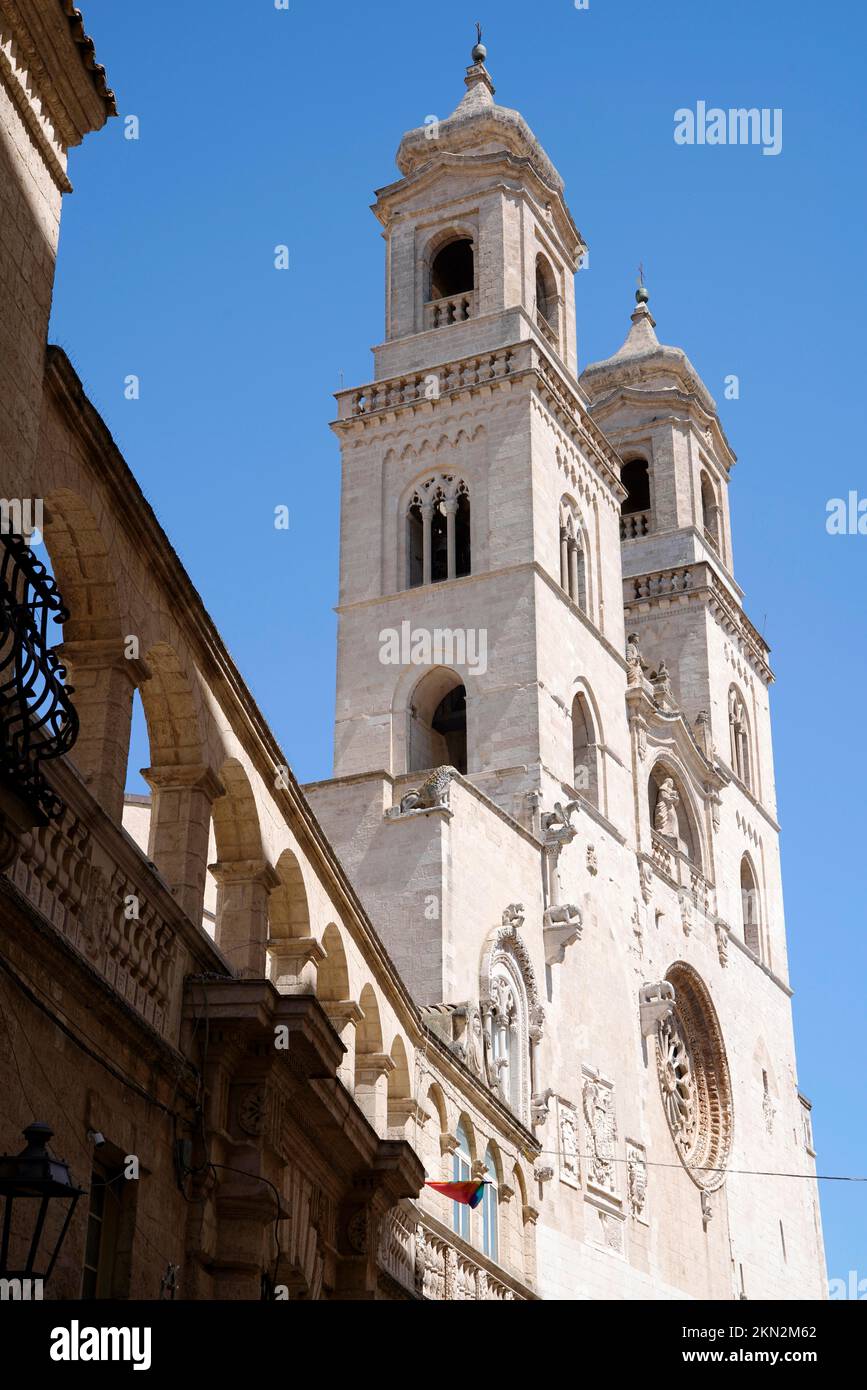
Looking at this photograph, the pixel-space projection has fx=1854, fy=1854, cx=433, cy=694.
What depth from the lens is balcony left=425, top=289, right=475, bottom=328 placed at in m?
38.5

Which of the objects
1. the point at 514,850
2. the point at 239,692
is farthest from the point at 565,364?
the point at 239,692

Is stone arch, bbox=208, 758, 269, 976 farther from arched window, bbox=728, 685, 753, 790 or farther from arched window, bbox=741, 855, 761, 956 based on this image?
arched window, bbox=728, 685, 753, 790

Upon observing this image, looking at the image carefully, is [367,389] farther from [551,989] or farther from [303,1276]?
[303,1276]

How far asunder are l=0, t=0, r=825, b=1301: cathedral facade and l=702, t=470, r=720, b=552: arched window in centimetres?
14

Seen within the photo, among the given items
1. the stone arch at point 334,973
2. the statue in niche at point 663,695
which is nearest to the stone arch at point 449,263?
the statue in niche at point 663,695

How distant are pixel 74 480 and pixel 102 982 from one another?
3.26m

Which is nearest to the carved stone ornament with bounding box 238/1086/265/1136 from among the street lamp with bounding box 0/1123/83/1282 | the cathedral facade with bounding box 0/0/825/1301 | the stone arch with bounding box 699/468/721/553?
the cathedral facade with bounding box 0/0/825/1301

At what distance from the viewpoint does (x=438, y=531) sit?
3700 cm

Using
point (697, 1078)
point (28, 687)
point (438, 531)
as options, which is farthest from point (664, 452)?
point (28, 687)

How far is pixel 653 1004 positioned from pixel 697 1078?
16.1 ft

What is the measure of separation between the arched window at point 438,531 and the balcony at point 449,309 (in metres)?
3.86

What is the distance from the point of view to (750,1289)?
125 feet

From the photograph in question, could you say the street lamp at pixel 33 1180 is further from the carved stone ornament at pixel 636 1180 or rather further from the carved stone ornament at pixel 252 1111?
the carved stone ornament at pixel 636 1180

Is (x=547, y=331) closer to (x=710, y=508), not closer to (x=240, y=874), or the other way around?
(x=710, y=508)
